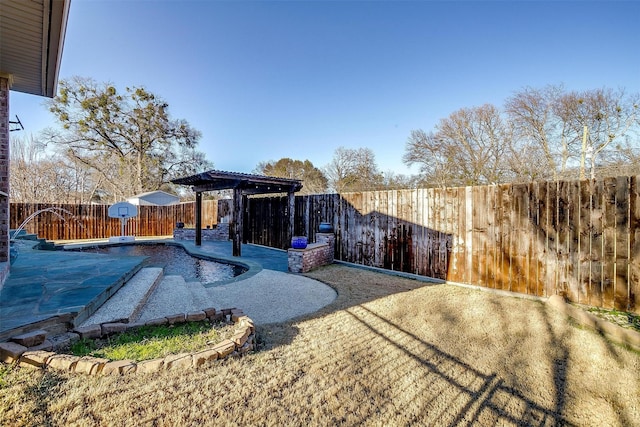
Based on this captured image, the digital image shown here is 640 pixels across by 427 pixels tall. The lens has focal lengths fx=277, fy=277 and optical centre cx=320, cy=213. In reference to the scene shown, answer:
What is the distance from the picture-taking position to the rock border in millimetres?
2238

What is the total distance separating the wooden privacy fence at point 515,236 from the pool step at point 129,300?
4573mm

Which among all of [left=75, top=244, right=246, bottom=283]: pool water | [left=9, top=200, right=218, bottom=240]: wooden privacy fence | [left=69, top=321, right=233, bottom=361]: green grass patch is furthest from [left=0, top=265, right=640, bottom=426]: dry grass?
[left=9, top=200, right=218, bottom=240]: wooden privacy fence

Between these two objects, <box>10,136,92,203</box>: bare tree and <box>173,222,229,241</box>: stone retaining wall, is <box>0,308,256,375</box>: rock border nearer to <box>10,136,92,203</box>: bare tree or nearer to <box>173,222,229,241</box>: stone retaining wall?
<box>173,222,229,241</box>: stone retaining wall

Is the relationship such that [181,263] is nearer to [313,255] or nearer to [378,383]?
[313,255]

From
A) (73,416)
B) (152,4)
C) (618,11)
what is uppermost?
(618,11)

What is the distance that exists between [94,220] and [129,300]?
12.6 m

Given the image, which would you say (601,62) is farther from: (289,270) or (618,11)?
(289,270)

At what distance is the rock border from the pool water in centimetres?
289

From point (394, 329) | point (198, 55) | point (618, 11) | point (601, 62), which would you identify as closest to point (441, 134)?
point (601, 62)

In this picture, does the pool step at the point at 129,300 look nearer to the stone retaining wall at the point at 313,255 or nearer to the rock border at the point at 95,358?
the rock border at the point at 95,358

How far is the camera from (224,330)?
3.14 meters

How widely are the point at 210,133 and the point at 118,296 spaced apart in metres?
19.6

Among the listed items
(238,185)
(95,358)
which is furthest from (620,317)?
(238,185)

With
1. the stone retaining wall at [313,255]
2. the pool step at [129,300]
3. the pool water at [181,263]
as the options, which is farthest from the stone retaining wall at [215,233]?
the pool step at [129,300]
